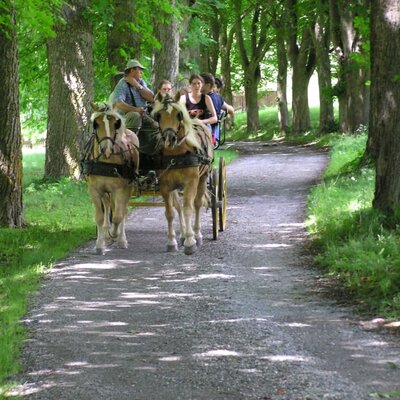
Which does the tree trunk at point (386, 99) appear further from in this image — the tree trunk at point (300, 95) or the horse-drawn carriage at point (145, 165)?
the tree trunk at point (300, 95)

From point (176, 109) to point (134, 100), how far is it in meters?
1.48

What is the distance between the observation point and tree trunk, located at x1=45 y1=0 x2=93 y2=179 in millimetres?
19203

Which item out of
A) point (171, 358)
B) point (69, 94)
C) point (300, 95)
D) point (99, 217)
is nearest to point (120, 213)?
point (99, 217)

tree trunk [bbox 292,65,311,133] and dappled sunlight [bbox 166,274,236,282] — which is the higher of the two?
tree trunk [bbox 292,65,311,133]

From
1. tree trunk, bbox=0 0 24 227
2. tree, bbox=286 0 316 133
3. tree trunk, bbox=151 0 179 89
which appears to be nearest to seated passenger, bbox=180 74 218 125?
tree trunk, bbox=0 0 24 227

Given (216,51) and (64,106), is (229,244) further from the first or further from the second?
(216,51)

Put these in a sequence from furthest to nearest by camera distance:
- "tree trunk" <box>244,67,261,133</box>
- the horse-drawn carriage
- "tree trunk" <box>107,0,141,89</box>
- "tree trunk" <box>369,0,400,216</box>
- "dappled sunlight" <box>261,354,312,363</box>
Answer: "tree trunk" <box>244,67,261,133</box> < "tree trunk" <box>107,0,141,89</box> < "tree trunk" <box>369,0,400,216</box> < the horse-drawn carriage < "dappled sunlight" <box>261,354,312,363</box>

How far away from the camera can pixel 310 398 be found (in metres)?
5.43

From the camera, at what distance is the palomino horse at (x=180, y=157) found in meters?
10.8

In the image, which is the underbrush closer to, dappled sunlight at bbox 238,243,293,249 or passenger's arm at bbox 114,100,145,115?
dappled sunlight at bbox 238,243,293,249

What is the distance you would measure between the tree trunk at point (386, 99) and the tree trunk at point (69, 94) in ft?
31.1

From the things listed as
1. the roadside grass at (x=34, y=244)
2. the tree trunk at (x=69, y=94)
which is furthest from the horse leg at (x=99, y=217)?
the tree trunk at (x=69, y=94)

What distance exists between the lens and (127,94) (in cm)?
1207

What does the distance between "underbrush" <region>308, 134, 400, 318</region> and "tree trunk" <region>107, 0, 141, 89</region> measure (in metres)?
5.95
